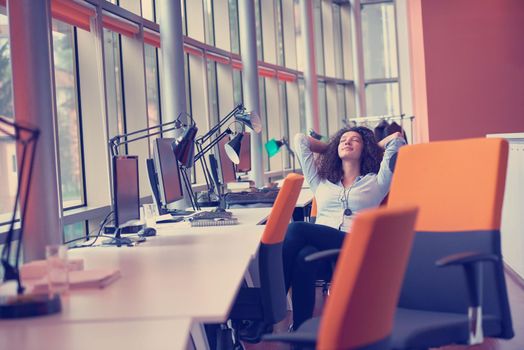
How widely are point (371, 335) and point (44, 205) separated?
200 cm

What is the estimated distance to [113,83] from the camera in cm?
638

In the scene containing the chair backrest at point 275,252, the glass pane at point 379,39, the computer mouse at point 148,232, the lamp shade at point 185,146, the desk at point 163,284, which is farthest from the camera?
the glass pane at point 379,39

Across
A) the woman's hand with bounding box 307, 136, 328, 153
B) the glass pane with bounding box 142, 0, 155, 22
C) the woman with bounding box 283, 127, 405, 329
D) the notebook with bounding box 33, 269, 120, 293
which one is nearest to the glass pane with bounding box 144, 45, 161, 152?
the glass pane with bounding box 142, 0, 155, 22

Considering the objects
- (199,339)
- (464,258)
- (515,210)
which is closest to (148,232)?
(199,339)

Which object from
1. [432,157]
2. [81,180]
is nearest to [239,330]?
[432,157]

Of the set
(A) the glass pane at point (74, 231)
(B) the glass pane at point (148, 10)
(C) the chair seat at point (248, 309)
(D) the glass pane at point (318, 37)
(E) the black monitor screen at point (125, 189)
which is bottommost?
(C) the chair seat at point (248, 309)

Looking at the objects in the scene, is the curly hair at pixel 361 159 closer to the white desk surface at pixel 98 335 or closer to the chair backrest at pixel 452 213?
the chair backrest at pixel 452 213

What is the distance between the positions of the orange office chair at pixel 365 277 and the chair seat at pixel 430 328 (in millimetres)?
721

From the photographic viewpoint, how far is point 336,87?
52.0 feet

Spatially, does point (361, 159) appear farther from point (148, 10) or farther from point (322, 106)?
point (322, 106)

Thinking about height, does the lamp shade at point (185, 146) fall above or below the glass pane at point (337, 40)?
below

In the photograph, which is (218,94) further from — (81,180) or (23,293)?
(23,293)

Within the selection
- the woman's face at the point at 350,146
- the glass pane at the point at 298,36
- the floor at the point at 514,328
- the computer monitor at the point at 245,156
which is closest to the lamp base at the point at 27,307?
the floor at the point at 514,328

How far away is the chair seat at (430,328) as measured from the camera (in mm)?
2342
